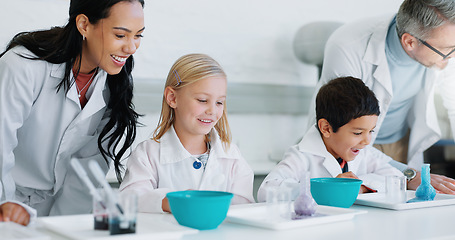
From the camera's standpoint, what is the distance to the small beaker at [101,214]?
3.36 feet

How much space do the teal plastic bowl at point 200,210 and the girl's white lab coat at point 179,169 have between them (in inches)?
16.9

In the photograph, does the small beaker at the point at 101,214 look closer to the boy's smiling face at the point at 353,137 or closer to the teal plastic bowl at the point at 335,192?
the teal plastic bowl at the point at 335,192

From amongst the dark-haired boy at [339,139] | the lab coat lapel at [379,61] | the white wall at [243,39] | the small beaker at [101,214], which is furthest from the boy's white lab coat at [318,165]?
the white wall at [243,39]

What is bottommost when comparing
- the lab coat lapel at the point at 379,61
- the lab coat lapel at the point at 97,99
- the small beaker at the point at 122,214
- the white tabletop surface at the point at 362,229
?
the white tabletop surface at the point at 362,229

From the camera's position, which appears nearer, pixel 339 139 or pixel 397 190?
pixel 397 190

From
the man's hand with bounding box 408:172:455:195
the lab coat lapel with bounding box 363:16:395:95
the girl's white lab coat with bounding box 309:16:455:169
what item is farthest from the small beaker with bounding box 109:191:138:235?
the lab coat lapel with bounding box 363:16:395:95

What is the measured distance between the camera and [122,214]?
97 centimetres

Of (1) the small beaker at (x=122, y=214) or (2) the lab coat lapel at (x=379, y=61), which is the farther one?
(2) the lab coat lapel at (x=379, y=61)

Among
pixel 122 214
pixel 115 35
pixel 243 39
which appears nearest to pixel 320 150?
pixel 115 35

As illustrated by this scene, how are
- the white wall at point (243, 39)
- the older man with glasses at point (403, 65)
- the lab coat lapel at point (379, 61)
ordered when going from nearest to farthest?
the older man with glasses at point (403, 65) → the lab coat lapel at point (379, 61) → the white wall at point (243, 39)

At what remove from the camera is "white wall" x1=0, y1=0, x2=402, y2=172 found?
2.77 metres

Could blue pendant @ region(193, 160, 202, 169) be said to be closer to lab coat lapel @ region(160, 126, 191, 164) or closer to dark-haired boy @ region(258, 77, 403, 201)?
lab coat lapel @ region(160, 126, 191, 164)

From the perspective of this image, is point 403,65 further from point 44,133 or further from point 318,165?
point 44,133

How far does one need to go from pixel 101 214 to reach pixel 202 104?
2.28 feet
